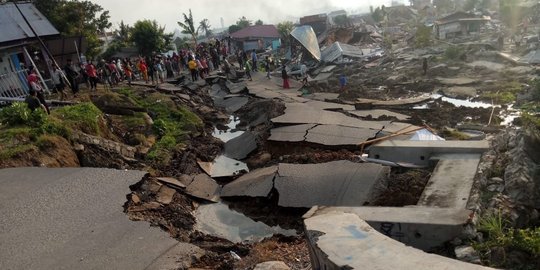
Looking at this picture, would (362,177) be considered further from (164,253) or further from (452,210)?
(164,253)

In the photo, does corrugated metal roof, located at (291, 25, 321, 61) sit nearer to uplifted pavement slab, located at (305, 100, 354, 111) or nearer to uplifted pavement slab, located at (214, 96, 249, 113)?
uplifted pavement slab, located at (214, 96, 249, 113)

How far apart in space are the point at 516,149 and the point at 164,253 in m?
5.97

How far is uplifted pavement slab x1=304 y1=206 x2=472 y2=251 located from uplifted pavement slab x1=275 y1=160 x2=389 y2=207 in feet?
4.11

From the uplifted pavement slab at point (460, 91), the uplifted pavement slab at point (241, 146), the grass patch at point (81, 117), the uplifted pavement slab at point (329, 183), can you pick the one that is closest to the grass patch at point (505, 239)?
the uplifted pavement slab at point (329, 183)

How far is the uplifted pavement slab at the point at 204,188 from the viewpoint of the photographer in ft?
27.0

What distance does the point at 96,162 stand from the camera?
28.6ft

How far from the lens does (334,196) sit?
6.91 m

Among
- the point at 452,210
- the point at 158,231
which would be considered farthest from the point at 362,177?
the point at 158,231

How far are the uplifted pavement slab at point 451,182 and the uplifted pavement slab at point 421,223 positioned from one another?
1.92ft

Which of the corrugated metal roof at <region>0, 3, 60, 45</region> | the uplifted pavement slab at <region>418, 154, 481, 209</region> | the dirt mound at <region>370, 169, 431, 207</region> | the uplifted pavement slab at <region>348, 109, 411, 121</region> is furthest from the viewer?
the corrugated metal roof at <region>0, 3, 60, 45</region>

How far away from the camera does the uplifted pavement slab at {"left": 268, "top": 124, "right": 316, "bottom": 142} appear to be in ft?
33.4

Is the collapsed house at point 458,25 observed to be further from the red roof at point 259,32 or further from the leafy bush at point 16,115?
the leafy bush at point 16,115

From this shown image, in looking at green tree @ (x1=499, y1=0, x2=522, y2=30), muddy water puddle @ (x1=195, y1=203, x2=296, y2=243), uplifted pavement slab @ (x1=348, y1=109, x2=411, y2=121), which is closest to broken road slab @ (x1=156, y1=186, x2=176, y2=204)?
muddy water puddle @ (x1=195, y1=203, x2=296, y2=243)

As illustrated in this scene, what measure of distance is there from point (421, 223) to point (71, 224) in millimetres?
5018
